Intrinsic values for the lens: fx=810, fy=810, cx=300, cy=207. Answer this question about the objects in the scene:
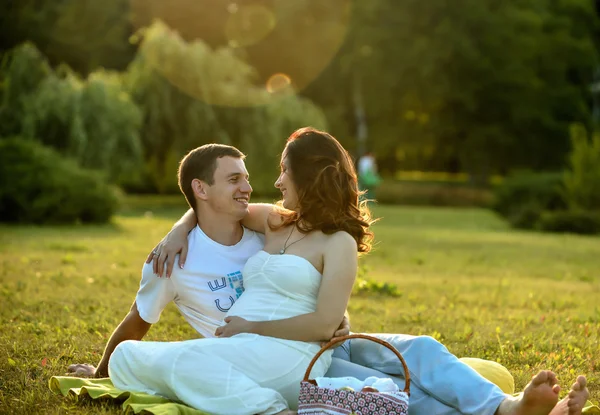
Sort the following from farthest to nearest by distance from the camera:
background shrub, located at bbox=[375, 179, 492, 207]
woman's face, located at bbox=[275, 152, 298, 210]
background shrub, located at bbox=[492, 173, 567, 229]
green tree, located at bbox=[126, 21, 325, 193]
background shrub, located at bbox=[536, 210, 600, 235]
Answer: background shrub, located at bbox=[375, 179, 492, 207], green tree, located at bbox=[126, 21, 325, 193], background shrub, located at bbox=[492, 173, 567, 229], background shrub, located at bbox=[536, 210, 600, 235], woman's face, located at bbox=[275, 152, 298, 210]

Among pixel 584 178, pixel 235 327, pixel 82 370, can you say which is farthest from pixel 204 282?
pixel 584 178

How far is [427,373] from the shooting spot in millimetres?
4340

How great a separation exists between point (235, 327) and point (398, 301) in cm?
467

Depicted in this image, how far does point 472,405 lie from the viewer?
4.16 m

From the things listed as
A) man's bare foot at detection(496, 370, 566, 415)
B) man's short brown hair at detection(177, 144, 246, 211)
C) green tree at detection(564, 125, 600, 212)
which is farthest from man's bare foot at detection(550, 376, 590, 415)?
green tree at detection(564, 125, 600, 212)

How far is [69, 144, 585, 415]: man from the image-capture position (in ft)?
14.5

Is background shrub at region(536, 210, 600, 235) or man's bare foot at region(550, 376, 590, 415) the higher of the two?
man's bare foot at region(550, 376, 590, 415)

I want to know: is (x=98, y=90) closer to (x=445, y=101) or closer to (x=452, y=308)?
(x=452, y=308)

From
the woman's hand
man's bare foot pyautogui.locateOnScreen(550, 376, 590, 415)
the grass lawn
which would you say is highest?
the woman's hand

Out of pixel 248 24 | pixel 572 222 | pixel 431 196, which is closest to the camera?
pixel 572 222

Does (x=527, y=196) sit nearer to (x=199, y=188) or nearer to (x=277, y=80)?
(x=277, y=80)

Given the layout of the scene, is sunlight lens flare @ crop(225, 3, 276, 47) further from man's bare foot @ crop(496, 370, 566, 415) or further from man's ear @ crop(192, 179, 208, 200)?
man's bare foot @ crop(496, 370, 566, 415)

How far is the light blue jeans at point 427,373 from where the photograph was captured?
4172mm

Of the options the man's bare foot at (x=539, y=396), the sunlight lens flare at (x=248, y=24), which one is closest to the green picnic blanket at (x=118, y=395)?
the man's bare foot at (x=539, y=396)
